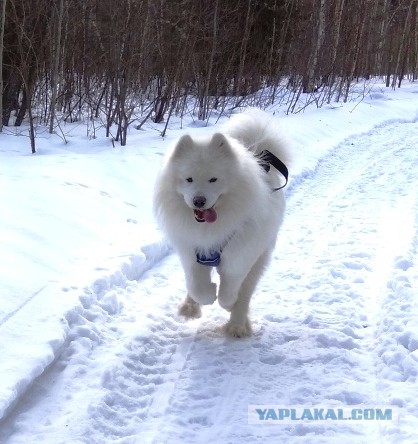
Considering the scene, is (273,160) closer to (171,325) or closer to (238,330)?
(238,330)

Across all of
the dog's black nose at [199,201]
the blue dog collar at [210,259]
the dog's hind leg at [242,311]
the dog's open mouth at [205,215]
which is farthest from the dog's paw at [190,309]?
the dog's black nose at [199,201]

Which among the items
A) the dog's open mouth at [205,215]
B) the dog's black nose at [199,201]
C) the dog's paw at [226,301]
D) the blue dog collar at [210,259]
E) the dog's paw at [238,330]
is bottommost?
the dog's paw at [238,330]

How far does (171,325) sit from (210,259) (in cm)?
57

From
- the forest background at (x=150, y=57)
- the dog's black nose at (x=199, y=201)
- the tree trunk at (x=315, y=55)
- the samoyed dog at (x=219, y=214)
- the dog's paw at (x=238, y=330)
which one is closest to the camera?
the dog's black nose at (x=199, y=201)

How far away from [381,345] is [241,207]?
44.9 inches

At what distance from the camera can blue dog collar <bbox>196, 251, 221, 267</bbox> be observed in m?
3.56

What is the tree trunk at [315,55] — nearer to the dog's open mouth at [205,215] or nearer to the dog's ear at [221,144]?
the dog's ear at [221,144]

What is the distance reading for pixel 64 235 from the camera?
4.99 m

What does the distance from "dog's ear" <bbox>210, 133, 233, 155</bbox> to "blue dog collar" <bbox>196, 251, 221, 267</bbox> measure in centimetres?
61

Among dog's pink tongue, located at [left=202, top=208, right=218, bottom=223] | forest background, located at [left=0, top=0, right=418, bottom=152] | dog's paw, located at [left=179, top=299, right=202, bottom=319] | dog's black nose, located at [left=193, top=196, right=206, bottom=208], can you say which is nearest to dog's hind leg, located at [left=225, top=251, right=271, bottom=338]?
dog's paw, located at [left=179, top=299, right=202, bottom=319]

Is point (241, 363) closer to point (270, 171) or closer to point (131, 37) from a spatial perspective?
point (270, 171)

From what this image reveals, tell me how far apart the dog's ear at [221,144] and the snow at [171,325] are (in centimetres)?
102

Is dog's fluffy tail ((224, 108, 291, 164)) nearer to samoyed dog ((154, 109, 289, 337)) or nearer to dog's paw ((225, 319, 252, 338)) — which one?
samoyed dog ((154, 109, 289, 337))

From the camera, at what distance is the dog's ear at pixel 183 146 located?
11.3 ft
